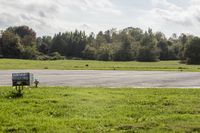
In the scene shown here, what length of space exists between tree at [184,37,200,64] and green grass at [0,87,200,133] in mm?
102746

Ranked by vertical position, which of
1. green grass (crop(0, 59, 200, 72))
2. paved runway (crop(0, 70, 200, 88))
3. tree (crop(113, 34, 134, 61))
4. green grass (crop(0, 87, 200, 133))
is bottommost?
green grass (crop(0, 59, 200, 72))

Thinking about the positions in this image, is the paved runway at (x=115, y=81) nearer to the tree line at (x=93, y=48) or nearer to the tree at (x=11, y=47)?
the tree line at (x=93, y=48)

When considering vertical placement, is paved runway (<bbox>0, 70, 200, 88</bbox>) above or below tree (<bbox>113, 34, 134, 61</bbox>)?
below

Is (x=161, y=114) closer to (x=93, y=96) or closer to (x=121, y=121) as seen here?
(x=121, y=121)

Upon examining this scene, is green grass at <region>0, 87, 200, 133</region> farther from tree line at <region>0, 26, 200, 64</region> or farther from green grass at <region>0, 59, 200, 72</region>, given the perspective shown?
tree line at <region>0, 26, 200, 64</region>

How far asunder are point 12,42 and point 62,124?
117m

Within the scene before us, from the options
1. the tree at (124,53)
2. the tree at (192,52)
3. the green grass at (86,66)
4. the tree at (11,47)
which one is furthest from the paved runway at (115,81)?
the tree at (124,53)

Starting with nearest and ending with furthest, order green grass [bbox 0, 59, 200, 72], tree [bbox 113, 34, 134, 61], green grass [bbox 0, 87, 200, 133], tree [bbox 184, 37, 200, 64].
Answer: green grass [bbox 0, 87, 200, 133] → green grass [bbox 0, 59, 200, 72] → tree [bbox 184, 37, 200, 64] → tree [bbox 113, 34, 134, 61]

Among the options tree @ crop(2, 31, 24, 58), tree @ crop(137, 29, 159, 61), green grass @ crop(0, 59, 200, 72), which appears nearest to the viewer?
green grass @ crop(0, 59, 200, 72)

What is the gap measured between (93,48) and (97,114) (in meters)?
140

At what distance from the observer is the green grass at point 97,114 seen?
1133 cm

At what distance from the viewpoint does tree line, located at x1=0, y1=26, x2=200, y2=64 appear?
126m

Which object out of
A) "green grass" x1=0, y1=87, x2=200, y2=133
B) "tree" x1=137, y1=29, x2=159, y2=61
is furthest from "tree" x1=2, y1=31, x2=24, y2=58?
"green grass" x1=0, y1=87, x2=200, y2=133

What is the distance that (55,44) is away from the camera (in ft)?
525
